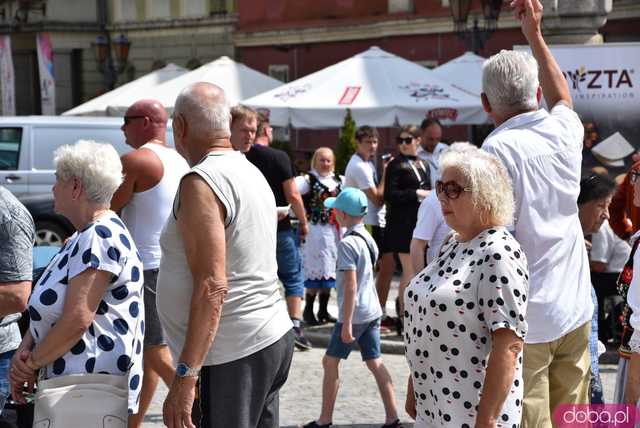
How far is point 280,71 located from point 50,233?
16296mm

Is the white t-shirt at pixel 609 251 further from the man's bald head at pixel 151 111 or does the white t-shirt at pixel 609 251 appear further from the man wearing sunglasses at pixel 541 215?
the man wearing sunglasses at pixel 541 215

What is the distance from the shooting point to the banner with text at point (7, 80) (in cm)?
3630

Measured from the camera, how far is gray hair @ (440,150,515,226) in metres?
4.00

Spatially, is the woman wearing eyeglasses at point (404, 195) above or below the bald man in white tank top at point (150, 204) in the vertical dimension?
below

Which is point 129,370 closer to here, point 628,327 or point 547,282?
point 547,282

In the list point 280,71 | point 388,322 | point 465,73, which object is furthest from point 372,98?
point 280,71

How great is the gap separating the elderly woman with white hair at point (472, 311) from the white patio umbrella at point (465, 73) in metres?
13.8

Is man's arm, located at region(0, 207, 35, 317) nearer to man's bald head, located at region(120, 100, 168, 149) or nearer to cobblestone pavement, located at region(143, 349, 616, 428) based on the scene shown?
man's bald head, located at region(120, 100, 168, 149)

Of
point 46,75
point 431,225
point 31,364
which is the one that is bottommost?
point 46,75

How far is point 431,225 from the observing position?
7508mm

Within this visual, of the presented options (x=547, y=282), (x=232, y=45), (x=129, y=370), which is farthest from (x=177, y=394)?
(x=232, y=45)

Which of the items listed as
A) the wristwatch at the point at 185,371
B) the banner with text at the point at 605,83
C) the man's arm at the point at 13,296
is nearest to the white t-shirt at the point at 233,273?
the wristwatch at the point at 185,371

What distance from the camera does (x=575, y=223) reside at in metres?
4.68

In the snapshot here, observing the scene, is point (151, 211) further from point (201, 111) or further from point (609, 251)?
point (609, 251)
